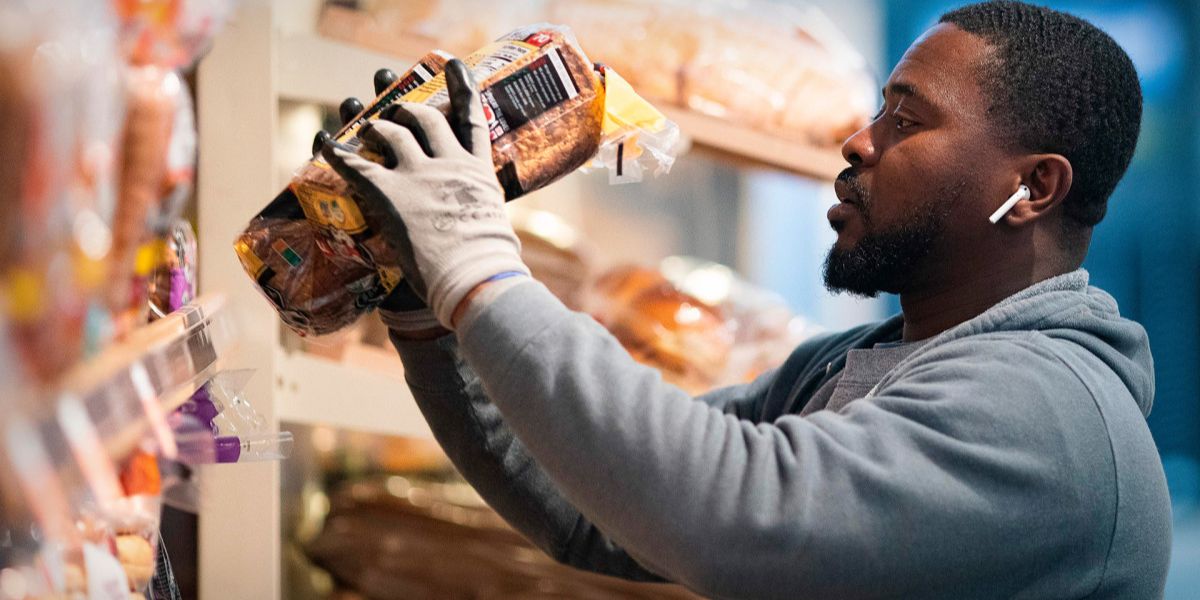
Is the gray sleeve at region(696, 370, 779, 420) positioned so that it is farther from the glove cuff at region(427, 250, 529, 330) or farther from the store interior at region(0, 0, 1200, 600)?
the glove cuff at region(427, 250, 529, 330)

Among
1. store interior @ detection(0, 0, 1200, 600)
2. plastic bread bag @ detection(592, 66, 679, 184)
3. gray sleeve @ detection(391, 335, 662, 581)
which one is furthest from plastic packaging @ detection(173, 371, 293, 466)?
plastic bread bag @ detection(592, 66, 679, 184)

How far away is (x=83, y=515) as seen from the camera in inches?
29.0

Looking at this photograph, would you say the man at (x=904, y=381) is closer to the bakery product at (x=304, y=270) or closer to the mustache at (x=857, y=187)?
the mustache at (x=857, y=187)

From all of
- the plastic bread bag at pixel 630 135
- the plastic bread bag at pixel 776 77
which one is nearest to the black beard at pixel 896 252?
the plastic bread bag at pixel 630 135

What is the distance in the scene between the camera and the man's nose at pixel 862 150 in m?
1.23

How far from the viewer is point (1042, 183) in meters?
1.20

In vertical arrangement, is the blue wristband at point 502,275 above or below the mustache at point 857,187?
below

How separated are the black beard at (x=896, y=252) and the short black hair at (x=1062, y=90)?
112 mm

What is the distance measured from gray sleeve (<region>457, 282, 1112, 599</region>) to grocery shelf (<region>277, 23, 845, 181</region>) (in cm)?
83

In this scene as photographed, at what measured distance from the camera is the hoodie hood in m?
1.11

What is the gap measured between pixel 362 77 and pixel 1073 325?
3.35 ft

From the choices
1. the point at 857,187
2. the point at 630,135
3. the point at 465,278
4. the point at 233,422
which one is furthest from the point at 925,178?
the point at 233,422

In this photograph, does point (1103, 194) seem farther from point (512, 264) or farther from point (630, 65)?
point (630, 65)

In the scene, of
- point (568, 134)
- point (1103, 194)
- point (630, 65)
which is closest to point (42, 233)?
point (568, 134)
